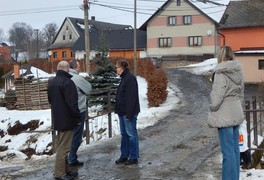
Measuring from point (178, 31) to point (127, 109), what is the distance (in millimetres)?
41113

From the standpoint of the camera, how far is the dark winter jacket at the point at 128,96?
7.22 m

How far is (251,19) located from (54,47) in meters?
33.8

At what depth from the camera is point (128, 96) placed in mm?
7250

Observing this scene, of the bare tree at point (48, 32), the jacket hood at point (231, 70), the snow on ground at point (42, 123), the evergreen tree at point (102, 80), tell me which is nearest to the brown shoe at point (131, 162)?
the snow on ground at point (42, 123)

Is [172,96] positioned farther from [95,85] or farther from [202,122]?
[202,122]

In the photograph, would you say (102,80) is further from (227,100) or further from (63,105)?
(227,100)

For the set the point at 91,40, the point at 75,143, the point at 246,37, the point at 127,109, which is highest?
the point at 91,40

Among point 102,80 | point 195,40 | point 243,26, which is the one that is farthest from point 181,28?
point 102,80

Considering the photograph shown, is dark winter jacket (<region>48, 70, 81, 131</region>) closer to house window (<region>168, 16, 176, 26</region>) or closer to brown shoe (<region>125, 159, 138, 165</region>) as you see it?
brown shoe (<region>125, 159, 138, 165</region>)

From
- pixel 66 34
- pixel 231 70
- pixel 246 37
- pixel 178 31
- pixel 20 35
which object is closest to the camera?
pixel 231 70

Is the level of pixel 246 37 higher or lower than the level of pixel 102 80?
higher

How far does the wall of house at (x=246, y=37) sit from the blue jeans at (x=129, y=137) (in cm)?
3437

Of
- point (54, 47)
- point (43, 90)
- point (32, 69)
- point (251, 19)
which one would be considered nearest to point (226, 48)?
point (43, 90)

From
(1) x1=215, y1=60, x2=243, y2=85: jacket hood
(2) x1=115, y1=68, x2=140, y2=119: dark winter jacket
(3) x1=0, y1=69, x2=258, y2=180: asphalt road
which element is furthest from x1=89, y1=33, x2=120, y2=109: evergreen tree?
(1) x1=215, y1=60, x2=243, y2=85: jacket hood
